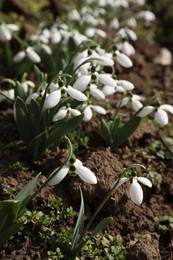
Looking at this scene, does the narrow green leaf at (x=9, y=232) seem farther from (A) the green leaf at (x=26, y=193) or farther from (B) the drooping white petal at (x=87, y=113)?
(B) the drooping white petal at (x=87, y=113)

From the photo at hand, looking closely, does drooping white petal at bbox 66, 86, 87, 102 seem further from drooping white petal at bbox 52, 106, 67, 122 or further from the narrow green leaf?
the narrow green leaf

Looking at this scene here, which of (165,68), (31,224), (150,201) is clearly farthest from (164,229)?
(165,68)

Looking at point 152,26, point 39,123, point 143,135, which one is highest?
point 39,123

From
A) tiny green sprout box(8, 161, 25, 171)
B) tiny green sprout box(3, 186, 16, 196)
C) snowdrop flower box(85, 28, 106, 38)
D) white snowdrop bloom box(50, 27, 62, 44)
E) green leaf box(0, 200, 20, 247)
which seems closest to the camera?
green leaf box(0, 200, 20, 247)

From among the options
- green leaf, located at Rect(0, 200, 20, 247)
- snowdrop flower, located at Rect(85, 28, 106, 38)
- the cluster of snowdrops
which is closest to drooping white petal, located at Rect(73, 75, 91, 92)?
the cluster of snowdrops

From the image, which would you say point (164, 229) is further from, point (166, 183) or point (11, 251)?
point (11, 251)

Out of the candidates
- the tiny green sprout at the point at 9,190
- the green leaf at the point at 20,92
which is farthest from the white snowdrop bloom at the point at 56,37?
the tiny green sprout at the point at 9,190
